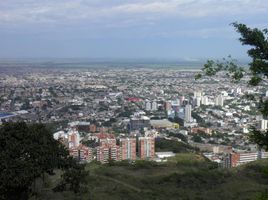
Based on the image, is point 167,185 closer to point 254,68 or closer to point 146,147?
point 254,68

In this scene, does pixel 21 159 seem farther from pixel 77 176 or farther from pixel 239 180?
pixel 239 180

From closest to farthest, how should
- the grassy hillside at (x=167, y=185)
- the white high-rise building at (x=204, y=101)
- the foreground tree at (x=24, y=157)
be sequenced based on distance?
the foreground tree at (x=24, y=157) → the grassy hillside at (x=167, y=185) → the white high-rise building at (x=204, y=101)

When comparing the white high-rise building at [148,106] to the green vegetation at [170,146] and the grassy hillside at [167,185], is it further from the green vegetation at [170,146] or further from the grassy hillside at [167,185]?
the grassy hillside at [167,185]

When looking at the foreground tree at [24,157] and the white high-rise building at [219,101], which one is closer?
the foreground tree at [24,157]

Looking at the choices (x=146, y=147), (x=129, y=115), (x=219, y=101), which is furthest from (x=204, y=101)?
(x=146, y=147)

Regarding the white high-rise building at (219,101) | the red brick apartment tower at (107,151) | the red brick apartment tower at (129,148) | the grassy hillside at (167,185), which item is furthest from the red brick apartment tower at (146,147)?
the white high-rise building at (219,101)
